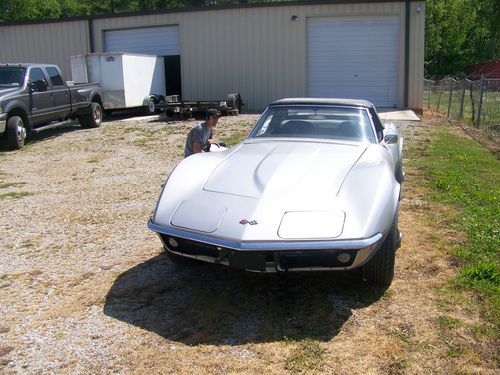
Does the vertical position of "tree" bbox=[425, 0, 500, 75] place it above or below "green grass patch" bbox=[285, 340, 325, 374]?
above

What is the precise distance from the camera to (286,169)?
4.34 m

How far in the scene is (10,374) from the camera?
123 inches

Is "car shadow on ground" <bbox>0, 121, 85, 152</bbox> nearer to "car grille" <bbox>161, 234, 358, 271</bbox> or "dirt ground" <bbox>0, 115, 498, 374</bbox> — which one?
"dirt ground" <bbox>0, 115, 498, 374</bbox>

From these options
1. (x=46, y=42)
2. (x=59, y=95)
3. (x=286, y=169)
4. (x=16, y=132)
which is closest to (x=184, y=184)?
(x=286, y=169)

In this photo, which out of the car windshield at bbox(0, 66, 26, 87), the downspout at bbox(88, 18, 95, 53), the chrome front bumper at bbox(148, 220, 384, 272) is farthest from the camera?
the downspout at bbox(88, 18, 95, 53)

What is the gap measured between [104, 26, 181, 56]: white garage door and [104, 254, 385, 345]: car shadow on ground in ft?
57.4

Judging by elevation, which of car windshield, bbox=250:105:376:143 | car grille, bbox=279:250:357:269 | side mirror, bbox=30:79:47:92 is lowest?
car grille, bbox=279:250:357:269

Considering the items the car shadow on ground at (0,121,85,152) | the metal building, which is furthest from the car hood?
the metal building

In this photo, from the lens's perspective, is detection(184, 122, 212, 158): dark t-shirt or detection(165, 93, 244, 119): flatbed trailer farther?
detection(165, 93, 244, 119): flatbed trailer

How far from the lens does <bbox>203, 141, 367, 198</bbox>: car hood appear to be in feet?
13.3

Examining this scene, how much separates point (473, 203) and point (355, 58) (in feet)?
45.8

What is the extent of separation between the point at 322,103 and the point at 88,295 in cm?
296

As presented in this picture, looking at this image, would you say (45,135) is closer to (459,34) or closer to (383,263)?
(383,263)

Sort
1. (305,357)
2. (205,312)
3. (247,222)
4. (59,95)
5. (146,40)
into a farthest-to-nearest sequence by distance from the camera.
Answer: (146,40)
(59,95)
(205,312)
(247,222)
(305,357)
